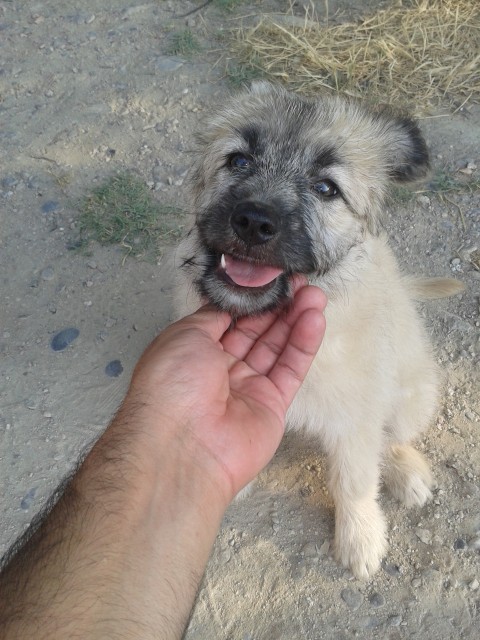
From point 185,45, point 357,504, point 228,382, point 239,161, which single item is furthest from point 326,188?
point 185,45

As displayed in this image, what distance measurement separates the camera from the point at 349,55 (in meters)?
4.56

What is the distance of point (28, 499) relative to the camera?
287cm

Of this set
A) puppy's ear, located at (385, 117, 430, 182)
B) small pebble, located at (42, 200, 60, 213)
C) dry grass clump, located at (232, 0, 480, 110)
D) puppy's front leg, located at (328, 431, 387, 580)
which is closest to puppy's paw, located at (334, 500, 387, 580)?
puppy's front leg, located at (328, 431, 387, 580)

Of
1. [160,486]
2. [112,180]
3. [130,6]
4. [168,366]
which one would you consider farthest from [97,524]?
[130,6]

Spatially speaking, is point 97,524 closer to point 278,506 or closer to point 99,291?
point 278,506

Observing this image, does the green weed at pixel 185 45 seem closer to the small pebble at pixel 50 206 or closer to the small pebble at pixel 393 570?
the small pebble at pixel 50 206

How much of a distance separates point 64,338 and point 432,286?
6.62 feet

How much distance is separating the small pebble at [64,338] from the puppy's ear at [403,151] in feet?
6.39

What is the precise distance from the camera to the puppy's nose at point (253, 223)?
6.69ft

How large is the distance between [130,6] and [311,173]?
12.6 feet

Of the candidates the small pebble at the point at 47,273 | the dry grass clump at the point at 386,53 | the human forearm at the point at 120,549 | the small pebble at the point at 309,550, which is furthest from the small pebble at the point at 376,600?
the dry grass clump at the point at 386,53

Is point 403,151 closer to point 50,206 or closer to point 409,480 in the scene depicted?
point 409,480

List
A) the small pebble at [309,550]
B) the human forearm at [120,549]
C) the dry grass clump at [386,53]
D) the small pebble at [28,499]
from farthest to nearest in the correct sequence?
the dry grass clump at [386,53]
the small pebble at [28,499]
the small pebble at [309,550]
the human forearm at [120,549]

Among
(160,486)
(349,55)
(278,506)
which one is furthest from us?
(349,55)
